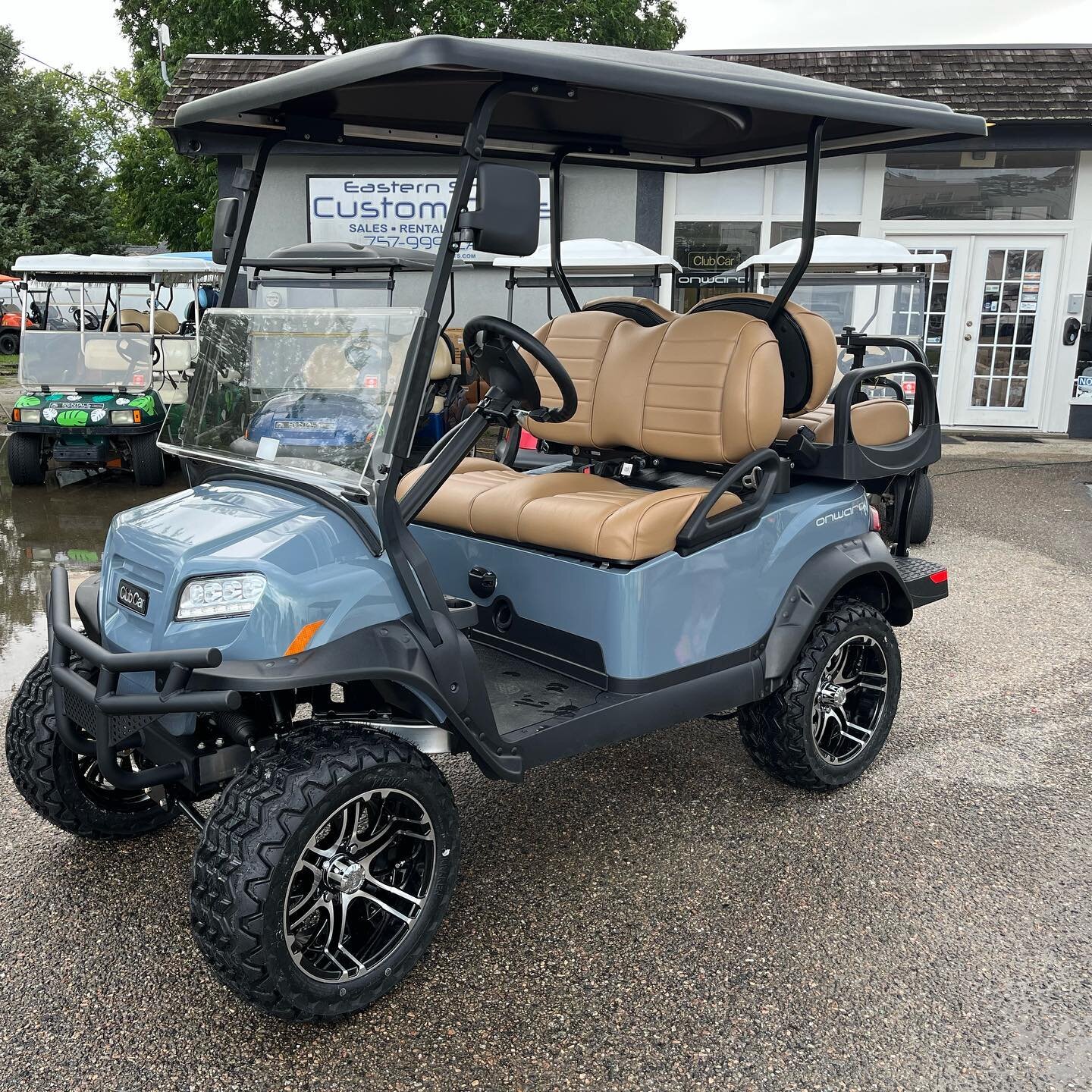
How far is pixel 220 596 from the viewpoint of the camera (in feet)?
7.18

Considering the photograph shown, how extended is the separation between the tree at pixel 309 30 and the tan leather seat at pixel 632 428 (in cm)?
1451

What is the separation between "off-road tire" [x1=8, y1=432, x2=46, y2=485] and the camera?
818cm

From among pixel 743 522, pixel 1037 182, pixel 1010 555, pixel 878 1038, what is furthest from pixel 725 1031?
pixel 1037 182

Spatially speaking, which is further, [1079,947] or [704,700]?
[704,700]

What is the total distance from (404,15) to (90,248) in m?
11.2

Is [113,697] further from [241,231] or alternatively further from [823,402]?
[823,402]

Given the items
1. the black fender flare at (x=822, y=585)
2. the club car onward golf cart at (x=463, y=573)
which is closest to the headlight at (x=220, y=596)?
the club car onward golf cart at (x=463, y=573)

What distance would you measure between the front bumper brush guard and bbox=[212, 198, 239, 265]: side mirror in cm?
100

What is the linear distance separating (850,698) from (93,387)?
285 inches

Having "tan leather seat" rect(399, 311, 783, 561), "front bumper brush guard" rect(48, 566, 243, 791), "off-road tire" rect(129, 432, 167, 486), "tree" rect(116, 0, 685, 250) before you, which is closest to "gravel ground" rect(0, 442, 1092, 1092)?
"front bumper brush guard" rect(48, 566, 243, 791)

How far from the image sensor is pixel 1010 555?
249 inches

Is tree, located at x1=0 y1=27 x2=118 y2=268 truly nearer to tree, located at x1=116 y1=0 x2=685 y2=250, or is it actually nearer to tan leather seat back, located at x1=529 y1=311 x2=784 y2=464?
tree, located at x1=116 y1=0 x2=685 y2=250

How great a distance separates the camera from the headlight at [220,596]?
2168 mm

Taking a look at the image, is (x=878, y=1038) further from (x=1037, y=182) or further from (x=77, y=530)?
(x=1037, y=182)
